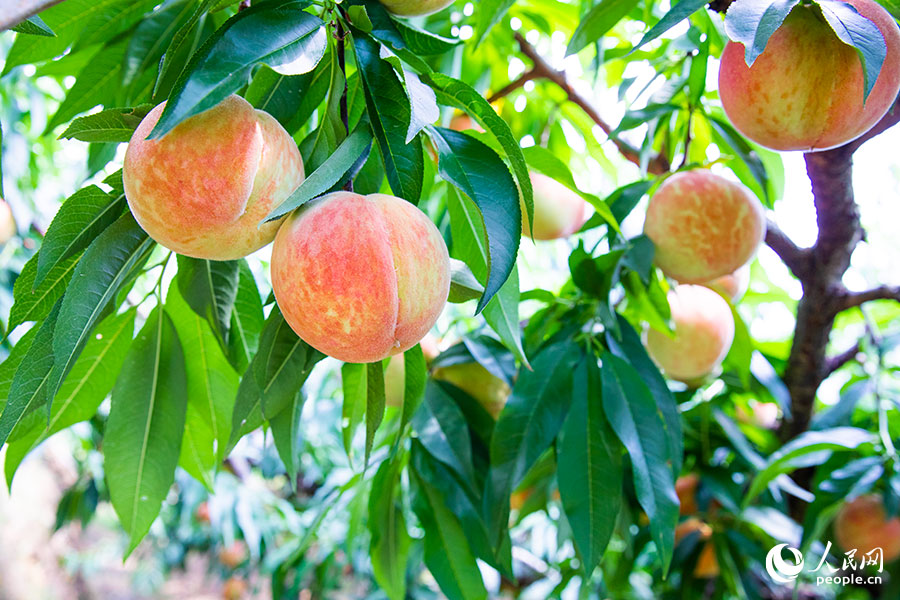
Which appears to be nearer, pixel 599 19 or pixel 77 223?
pixel 77 223

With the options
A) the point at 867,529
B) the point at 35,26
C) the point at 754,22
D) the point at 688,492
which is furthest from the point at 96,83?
the point at 867,529

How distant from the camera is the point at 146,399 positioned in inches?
26.2

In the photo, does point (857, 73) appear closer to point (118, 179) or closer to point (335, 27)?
point (335, 27)

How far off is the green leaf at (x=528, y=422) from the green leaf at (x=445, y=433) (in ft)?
0.16

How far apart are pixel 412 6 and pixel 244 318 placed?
0.32 metres

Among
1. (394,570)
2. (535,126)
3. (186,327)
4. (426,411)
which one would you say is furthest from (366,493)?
(535,126)

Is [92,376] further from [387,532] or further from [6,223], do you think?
[6,223]

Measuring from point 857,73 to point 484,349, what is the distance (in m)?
0.48

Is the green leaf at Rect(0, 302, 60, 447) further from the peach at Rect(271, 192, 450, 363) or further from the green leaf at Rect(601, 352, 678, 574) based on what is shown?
the green leaf at Rect(601, 352, 678, 574)

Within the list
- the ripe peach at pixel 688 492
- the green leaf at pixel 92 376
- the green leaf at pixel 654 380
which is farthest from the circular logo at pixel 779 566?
the green leaf at pixel 92 376

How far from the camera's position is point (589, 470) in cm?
73

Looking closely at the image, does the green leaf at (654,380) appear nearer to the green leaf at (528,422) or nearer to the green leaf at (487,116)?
the green leaf at (528,422)

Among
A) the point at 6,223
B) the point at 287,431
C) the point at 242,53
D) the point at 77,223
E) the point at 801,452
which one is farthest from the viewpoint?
the point at 6,223

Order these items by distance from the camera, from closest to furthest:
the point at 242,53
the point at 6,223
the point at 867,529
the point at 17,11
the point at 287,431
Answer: the point at 17,11 < the point at 242,53 < the point at 287,431 < the point at 867,529 < the point at 6,223
